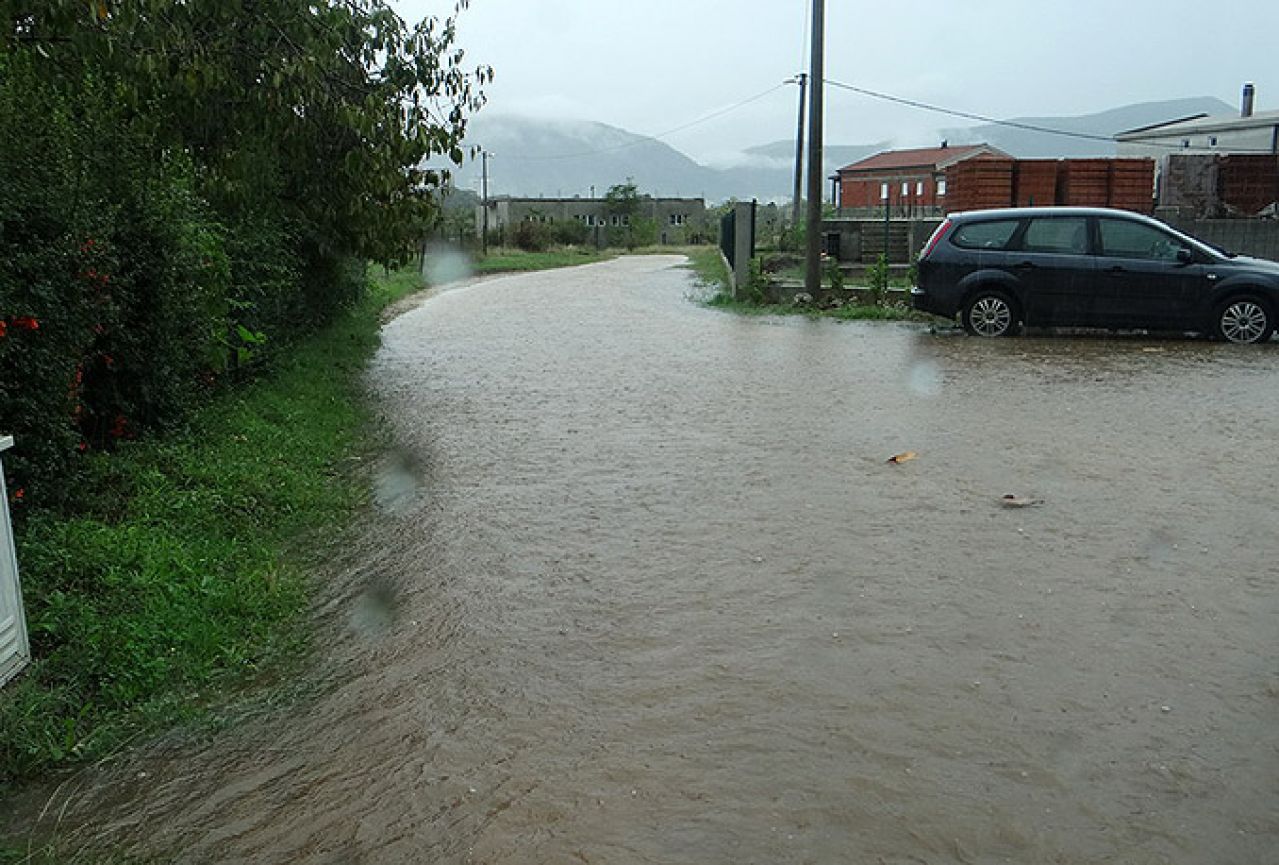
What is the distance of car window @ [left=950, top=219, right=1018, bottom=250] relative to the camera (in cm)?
1473

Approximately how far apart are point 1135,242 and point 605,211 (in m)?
76.3

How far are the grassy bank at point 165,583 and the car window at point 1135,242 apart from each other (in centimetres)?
1030

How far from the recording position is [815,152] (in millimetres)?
20750

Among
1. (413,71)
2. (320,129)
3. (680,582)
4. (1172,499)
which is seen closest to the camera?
(680,582)

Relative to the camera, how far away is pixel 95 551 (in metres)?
5.32

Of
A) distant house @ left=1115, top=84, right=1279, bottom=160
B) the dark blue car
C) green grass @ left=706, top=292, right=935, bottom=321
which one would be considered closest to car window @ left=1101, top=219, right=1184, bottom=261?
the dark blue car

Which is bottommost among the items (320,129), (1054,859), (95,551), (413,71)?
(1054,859)

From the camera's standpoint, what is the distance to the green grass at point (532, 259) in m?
44.9

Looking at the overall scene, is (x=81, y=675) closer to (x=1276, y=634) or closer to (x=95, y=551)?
(x=95, y=551)

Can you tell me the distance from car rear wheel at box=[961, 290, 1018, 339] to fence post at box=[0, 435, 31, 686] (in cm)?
1286

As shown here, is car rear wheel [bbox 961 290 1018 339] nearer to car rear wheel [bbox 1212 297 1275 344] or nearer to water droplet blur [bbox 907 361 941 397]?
water droplet blur [bbox 907 361 941 397]

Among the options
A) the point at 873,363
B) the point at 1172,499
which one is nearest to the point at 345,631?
the point at 1172,499

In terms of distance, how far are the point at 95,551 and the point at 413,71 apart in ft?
24.5

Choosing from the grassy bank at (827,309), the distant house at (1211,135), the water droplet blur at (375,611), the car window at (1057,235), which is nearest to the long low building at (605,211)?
the distant house at (1211,135)
